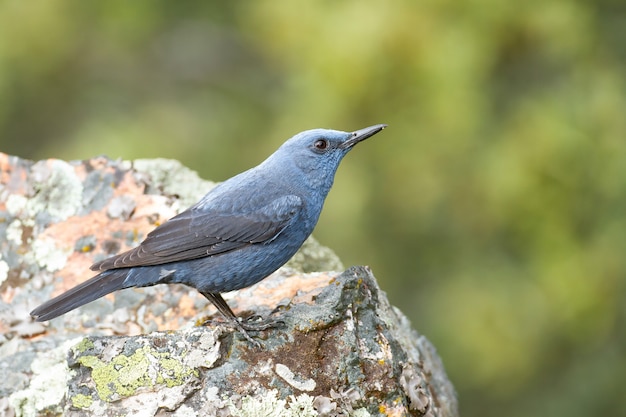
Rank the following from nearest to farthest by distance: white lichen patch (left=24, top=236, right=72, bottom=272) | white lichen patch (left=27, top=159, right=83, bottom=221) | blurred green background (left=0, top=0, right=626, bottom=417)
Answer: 1. white lichen patch (left=24, top=236, right=72, bottom=272)
2. white lichen patch (left=27, top=159, right=83, bottom=221)
3. blurred green background (left=0, top=0, right=626, bottom=417)

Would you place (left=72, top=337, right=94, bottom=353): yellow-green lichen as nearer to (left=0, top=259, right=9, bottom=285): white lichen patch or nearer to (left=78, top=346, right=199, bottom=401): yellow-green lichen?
(left=78, top=346, right=199, bottom=401): yellow-green lichen

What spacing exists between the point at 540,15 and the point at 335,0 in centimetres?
172

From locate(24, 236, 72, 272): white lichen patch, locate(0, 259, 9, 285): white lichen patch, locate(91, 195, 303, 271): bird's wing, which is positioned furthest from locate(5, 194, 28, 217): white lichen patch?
locate(91, 195, 303, 271): bird's wing

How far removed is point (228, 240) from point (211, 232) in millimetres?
103

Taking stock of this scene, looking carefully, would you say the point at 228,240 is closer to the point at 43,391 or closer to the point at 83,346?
the point at 83,346

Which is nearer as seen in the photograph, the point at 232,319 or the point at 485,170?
the point at 232,319

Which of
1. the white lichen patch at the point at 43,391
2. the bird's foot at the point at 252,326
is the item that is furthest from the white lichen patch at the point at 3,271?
the bird's foot at the point at 252,326

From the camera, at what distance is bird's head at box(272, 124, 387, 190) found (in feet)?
16.9

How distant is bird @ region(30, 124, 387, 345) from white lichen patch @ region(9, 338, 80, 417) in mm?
270

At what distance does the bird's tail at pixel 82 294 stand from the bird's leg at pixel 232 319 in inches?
18.2

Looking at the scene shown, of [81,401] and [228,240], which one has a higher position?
[228,240]

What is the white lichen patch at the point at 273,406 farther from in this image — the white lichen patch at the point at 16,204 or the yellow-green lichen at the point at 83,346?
the white lichen patch at the point at 16,204

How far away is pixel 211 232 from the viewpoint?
4816mm

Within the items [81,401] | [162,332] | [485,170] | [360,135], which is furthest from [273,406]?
[485,170]
